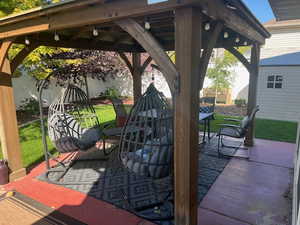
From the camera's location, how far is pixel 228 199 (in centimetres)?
291

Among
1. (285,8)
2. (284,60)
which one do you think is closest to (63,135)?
(285,8)

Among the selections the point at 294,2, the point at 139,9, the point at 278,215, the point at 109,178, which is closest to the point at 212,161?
the point at 278,215

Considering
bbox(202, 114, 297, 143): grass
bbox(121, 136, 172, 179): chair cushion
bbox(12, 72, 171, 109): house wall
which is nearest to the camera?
bbox(121, 136, 172, 179): chair cushion

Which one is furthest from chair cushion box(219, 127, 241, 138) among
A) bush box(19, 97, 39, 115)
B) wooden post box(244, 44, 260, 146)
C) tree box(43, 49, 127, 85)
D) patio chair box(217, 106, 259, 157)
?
bush box(19, 97, 39, 115)

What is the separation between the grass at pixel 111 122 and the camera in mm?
4420

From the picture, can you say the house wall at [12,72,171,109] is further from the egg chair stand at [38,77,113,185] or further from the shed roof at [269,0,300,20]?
the shed roof at [269,0,300,20]

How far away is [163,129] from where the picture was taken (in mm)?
2912

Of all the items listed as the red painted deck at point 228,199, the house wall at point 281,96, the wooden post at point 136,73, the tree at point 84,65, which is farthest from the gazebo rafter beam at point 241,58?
the tree at point 84,65

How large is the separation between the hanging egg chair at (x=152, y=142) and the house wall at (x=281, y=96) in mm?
6779

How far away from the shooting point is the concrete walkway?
8.30ft

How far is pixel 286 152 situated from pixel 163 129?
10.7 feet

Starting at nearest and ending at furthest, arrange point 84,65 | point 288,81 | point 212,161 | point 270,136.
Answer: point 212,161, point 270,136, point 288,81, point 84,65

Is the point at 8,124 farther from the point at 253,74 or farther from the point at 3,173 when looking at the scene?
the point at 253,74

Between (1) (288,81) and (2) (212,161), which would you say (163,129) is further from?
(1) (288,81)
